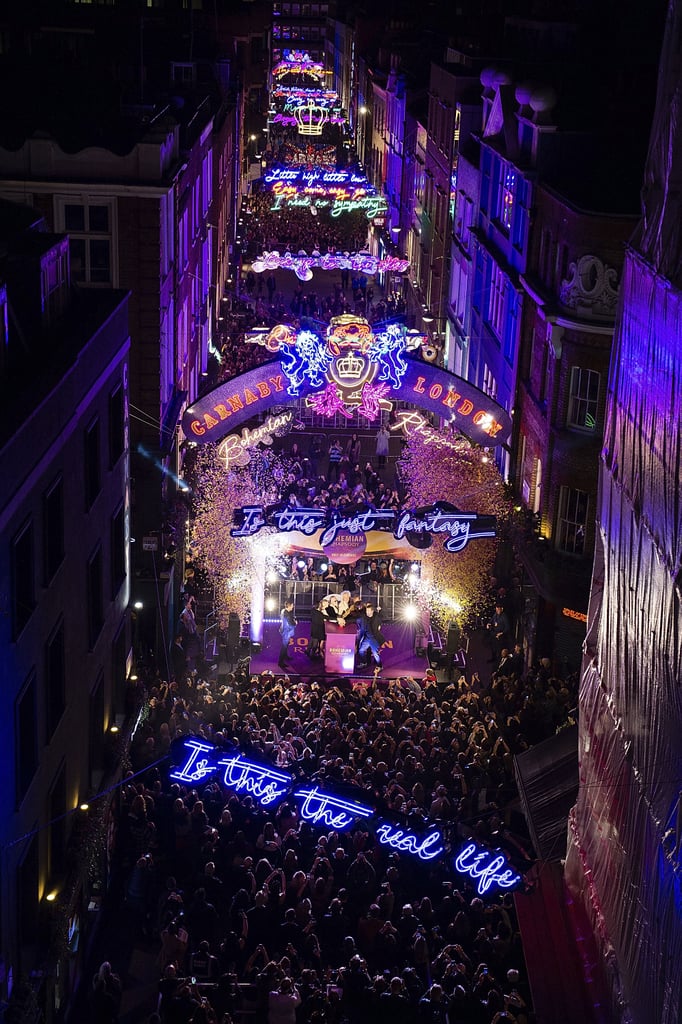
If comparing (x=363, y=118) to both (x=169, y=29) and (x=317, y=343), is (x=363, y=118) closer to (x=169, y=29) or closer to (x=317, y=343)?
(x=169, y=29)

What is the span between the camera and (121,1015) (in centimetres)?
1961

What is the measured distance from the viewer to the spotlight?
113 feet

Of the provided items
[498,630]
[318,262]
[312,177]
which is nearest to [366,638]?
[498,630]

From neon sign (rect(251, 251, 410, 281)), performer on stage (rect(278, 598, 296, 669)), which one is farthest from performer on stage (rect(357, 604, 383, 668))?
neon sign (rect(251, 251, 410, 281))

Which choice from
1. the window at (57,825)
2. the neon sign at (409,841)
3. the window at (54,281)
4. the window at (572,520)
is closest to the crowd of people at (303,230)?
the window at (572,520)

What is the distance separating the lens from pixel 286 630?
33.6 m

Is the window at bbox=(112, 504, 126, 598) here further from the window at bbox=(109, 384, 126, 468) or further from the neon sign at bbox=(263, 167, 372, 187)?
the neon sign at bbox=(263, 167, 372, 187)

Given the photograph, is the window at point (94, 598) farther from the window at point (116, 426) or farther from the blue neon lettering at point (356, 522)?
the blue neon lettering at point (356, 522)

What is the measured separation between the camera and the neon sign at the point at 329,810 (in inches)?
807

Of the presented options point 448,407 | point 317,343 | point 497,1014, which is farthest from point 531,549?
point 497,1014

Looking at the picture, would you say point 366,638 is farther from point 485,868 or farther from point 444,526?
point 485,868

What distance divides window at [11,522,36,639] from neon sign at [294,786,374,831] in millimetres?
5682

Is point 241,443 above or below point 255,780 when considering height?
above

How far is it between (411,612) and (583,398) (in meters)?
7.55
